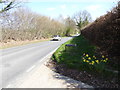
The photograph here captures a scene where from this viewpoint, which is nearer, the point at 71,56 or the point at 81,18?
the point at 71,56

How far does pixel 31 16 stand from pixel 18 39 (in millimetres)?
7885

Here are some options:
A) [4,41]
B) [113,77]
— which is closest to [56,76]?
[113,77]

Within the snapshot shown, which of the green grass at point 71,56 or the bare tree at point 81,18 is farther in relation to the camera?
the bare tree at point 81,18

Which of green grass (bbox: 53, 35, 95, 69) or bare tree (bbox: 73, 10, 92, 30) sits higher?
bare tree (bbox: 73, 10, 92, 30)

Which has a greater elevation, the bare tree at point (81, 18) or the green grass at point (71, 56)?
the bare tree at point (81, 18)

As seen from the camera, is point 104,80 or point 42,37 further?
point 42,37

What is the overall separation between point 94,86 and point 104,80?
0.57 m

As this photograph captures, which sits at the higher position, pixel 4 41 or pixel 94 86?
Answer: pixel 4 41

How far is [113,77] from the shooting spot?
388cm

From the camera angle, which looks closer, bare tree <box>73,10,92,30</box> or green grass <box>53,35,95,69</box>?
green grass <box>53,35,95,69</box>

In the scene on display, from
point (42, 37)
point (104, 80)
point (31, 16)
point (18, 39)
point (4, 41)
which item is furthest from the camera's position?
point (42, 37)

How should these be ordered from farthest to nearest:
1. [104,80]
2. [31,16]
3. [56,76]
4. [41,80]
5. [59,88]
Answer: [31,16], [56,76], [41,80], [104,80], [59,88]

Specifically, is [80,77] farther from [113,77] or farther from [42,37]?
[42,37]

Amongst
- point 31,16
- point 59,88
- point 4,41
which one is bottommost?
point 59,88
